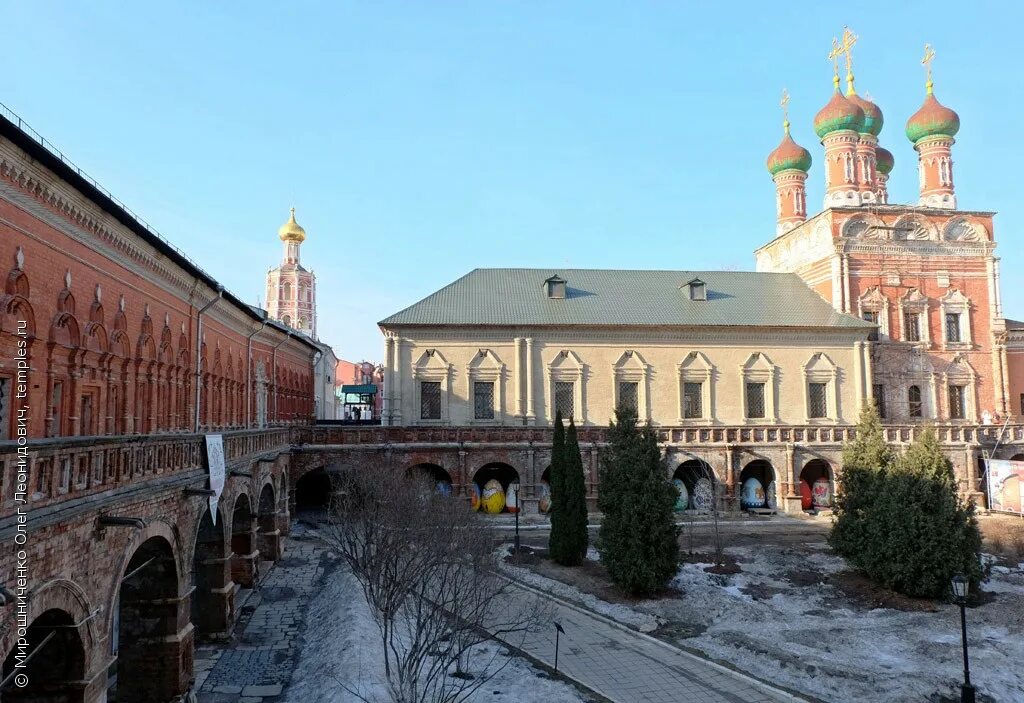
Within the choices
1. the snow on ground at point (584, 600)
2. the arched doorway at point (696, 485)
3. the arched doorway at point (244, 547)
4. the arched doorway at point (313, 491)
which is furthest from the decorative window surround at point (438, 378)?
the arched doorway at point (244, 547)

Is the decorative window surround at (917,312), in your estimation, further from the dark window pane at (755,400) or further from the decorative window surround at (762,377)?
the dark window pane at (755,400)

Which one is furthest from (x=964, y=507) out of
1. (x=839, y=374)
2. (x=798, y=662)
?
(x=839, y=374)

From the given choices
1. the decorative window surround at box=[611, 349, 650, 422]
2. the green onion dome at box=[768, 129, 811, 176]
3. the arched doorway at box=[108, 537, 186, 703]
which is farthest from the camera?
the green onion dome at box=[768, 129, 811, 176]

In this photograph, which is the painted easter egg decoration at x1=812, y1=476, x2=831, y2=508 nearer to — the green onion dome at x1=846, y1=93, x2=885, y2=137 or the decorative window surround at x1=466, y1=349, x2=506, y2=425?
the decorative window surround at x1=466, y1=349, x2=506, y2=425

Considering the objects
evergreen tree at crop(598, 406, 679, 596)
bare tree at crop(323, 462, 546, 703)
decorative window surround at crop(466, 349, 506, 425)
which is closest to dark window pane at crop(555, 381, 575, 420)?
decorative window surround at crop(466, 349, 506, 425)

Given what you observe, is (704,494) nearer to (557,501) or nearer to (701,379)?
(701,379)

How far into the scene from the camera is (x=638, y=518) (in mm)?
19922

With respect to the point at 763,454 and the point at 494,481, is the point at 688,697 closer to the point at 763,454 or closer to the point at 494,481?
the point at 494,481

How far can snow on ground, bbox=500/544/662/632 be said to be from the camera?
17875 millimetres

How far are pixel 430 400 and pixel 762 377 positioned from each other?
15.9 metres

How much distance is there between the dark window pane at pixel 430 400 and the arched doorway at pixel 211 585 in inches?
702

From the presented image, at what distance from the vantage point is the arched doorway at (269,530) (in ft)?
77.4

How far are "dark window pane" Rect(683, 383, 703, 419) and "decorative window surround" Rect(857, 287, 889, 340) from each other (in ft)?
32.2

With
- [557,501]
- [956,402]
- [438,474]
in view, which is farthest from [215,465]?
[956,402]
